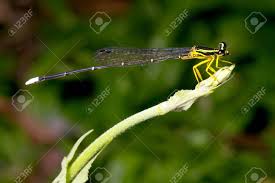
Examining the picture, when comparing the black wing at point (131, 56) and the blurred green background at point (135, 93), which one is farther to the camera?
the blurred green background at point (135, 93)

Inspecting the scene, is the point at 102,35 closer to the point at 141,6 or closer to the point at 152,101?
the point at 141,6

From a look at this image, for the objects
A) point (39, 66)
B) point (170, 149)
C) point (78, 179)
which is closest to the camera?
point (78, 179)

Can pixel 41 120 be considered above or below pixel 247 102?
above

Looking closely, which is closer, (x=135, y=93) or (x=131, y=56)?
(x=131, y=56)

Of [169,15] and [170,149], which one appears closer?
[170,149]

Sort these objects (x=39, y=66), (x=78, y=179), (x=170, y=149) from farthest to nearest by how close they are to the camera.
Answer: (x=39, y=66), (x=170, y=149), (x=78, y=179)

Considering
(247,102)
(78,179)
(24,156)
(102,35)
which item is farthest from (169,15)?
(78,179)

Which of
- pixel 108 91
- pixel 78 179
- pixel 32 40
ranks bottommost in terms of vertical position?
pixel 78 179

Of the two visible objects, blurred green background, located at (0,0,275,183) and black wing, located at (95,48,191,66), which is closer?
black wing, located at (95,48,191,66)
